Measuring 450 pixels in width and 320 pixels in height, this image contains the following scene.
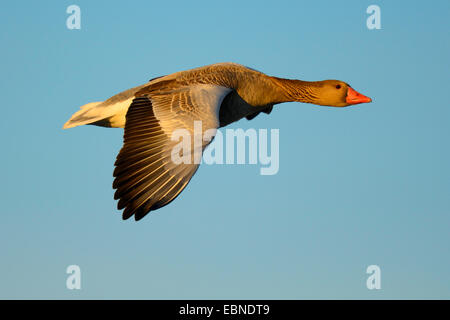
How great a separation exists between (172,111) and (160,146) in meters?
0.83

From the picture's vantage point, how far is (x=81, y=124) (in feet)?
35.8

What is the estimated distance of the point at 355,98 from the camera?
481 inches

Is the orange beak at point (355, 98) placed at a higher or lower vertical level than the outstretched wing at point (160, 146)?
higher

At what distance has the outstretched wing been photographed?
8.59 metres

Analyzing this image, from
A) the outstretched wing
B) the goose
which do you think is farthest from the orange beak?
the outstretched wing

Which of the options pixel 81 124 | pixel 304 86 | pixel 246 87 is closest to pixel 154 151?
pixel 81 124

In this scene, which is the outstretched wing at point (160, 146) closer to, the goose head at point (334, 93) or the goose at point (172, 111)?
the goose at point (172, 111)

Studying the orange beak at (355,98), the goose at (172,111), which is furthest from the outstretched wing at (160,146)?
the orange beak at (355,98)

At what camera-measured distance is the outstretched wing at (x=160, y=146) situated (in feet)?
28.2

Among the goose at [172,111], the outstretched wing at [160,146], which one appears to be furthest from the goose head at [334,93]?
the outstretched wing at [160,146]

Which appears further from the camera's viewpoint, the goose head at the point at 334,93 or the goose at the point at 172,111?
the goose head at the point at 334,93

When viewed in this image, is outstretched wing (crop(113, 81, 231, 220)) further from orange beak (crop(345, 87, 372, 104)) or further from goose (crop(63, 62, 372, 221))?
orange beak (crop(345, 87, 372, 104))

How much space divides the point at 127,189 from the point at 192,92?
7.67 feet

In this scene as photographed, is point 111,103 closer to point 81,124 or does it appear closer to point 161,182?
point 81,124
